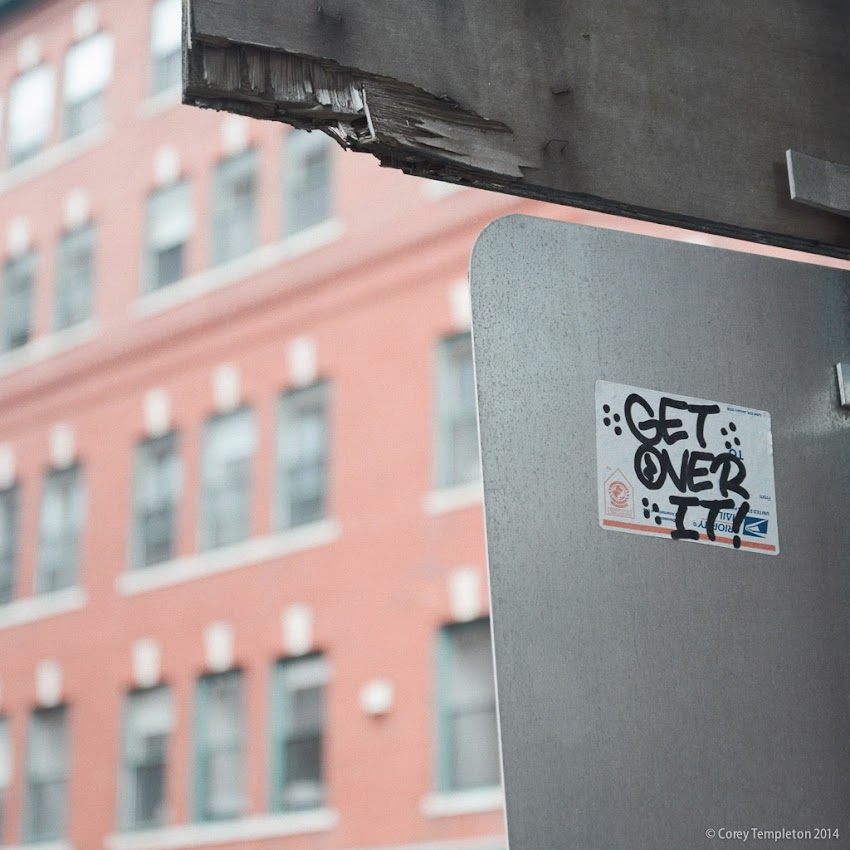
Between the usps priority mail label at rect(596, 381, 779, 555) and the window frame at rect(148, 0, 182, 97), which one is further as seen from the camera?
the window frame at rect(148, 0, 182, 97)

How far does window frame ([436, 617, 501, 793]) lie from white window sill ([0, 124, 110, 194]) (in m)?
8.82

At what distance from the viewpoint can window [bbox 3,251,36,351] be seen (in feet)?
69.8

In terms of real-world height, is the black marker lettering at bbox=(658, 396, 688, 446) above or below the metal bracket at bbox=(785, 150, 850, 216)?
below

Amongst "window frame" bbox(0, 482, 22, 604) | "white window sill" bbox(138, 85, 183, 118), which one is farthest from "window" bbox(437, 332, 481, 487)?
"window frame" bbox(0, 482, 22, 604)

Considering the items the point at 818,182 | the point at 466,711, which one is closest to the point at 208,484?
the point at 466,711

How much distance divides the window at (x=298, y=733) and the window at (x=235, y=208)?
5046mm

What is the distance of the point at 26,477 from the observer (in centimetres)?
2028

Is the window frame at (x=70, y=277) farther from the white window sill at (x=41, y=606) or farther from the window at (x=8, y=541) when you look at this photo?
the white window sill at (x=41, y=606)

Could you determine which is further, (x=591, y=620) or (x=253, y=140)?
(x=253, y=140)

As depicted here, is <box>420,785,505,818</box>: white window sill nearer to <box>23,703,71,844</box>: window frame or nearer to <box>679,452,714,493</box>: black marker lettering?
<box>23,703,71,844</box>: window frame

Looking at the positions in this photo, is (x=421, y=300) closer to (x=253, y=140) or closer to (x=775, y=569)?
(x=253, y=140)

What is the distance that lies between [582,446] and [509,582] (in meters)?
0.23

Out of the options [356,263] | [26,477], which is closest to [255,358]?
[356,263]

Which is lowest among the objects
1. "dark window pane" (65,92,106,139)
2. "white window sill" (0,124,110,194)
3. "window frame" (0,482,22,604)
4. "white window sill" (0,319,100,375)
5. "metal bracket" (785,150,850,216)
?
"metal bracket" (785,150,850,216)
